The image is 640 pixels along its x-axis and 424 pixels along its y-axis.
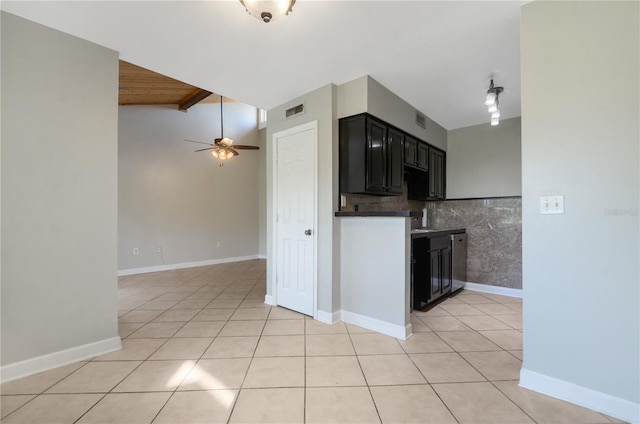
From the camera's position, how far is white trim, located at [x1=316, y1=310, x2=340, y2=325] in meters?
2.81

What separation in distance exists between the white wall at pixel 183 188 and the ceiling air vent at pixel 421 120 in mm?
4760

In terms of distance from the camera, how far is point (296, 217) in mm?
3195

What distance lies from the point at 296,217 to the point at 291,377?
172 cm

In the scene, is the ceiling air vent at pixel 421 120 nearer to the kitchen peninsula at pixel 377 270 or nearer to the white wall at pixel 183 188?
the kitchen peninsula at pixel 377 270

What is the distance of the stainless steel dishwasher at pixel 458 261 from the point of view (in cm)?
373

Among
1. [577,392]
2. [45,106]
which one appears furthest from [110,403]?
[577,392]

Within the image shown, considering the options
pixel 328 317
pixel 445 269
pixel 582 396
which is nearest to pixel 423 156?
pixel 445 269

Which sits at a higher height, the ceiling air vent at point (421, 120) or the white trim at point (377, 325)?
the ceiling air vent at point (421, 120)

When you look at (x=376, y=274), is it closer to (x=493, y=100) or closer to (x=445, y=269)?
(x=445, y=269)

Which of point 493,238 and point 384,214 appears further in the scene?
point 493,238

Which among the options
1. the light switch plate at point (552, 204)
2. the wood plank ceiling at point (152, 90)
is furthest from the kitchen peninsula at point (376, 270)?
the wood plank ceiling at point (152, 90)

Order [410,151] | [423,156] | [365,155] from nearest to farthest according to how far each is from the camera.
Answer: [365,155]
[410,151]
[423,156]

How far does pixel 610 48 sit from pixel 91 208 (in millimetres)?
3615

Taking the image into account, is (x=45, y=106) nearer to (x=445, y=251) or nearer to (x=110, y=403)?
(x=110, y=403)
